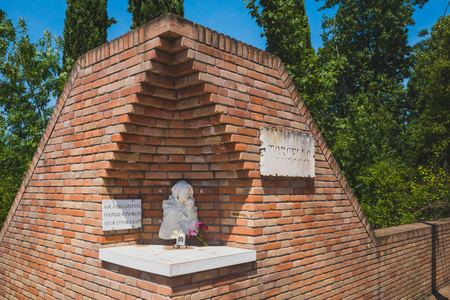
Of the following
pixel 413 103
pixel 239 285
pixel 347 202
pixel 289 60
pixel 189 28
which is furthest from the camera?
pixel 413 103

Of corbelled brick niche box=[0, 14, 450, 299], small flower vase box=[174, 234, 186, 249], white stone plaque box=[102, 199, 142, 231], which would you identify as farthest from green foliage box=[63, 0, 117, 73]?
small flower vase box=[174, 234, 186, 249]

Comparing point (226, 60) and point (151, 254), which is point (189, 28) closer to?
point (226, 60)

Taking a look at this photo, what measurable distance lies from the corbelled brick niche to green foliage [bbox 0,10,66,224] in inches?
293

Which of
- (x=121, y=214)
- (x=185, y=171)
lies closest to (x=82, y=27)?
(x=185, y=171)

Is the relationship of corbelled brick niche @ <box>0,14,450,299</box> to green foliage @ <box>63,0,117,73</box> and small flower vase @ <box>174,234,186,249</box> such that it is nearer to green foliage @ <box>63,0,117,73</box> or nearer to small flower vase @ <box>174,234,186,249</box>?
small flower vase @ <box>174,234,186,249</box>

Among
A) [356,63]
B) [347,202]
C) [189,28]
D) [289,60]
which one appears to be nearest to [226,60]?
[189,28]

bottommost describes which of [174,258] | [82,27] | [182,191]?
[174,258]

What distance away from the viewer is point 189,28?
3.25 meters

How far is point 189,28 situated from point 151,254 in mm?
2146

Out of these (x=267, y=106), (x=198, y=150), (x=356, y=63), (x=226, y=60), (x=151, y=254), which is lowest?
(x=151, y=254)

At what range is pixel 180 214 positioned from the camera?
13.1ft

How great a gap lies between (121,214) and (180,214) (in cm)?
64

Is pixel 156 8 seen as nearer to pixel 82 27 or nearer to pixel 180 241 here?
pixel 82 27

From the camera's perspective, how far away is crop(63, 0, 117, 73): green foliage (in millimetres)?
11961
